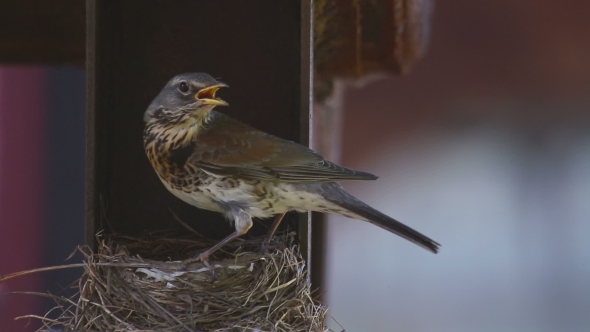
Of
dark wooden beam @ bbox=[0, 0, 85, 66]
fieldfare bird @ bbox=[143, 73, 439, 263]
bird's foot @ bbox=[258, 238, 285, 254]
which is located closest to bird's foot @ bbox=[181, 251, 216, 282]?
fieldfare bird @ bbox=[143, 73, 439, 263]

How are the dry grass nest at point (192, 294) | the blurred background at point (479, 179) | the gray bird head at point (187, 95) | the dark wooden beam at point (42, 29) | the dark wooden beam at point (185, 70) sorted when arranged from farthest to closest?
the blurred background at point (479, 179)
the dark wooden beam at point (42, 29)
the dark wooden beam at point (185, 70)
the gray bird head at point (187, 95)
the dry grass nest at point (192, 294)

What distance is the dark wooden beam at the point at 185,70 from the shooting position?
1972mm

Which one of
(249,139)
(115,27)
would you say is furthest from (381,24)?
(115,27)

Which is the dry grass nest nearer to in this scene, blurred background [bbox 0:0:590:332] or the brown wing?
the brown wing

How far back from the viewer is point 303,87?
1.75 m

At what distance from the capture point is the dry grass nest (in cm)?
165

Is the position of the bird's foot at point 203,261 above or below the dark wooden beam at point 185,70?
below

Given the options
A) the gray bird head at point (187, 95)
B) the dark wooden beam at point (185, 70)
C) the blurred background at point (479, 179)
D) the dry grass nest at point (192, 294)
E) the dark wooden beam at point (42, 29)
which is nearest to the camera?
the dry grass nest at point (192, 294)

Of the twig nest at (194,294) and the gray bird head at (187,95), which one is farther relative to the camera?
the gray bird head at (187,95)

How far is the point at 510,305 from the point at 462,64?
84 centimetres

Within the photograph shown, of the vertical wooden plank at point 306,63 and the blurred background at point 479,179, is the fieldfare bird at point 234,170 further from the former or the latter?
the blurred background at point 479,179

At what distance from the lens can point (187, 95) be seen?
1772 mm

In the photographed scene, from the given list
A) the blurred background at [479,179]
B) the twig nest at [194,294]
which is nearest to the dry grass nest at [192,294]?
the twig nest at [194,294]

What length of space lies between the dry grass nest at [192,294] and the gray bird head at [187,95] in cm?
32
